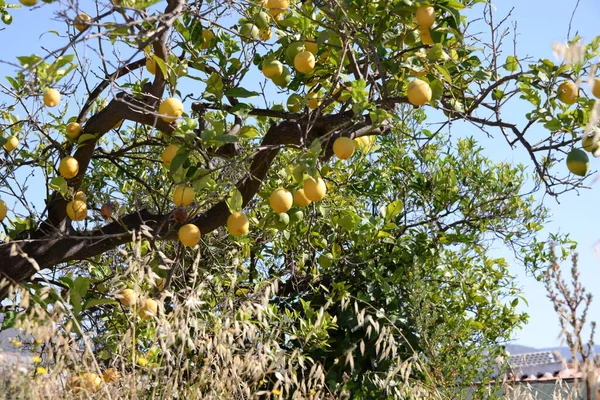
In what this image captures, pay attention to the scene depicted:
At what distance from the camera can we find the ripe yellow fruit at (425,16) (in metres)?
2.31

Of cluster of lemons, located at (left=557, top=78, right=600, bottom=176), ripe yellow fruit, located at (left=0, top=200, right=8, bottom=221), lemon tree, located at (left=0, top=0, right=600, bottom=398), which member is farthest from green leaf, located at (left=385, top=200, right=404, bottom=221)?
ripe yellow fruit, located at (left=0, top=200, right=8, bottom=221)

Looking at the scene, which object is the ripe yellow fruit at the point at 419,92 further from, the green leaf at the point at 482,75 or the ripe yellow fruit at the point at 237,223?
the ripe yellow fruit at the point at 237,223

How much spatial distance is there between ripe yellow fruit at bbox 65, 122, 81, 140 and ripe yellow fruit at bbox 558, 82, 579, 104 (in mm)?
1921

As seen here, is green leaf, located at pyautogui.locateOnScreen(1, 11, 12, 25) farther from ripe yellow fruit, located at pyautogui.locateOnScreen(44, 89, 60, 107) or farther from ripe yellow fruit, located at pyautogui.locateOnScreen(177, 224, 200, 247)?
ripe yellow fruit, located at pyautogui.locateOnScreen(177, 224, 200, 247)

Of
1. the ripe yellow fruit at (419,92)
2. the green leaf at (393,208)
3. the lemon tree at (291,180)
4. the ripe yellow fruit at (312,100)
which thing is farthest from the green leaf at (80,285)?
the green leaf at (393,208)

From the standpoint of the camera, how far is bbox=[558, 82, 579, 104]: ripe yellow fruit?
239 centimetres

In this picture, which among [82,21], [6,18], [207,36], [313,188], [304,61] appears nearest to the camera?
[82,21]

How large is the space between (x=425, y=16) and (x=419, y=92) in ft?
0.84

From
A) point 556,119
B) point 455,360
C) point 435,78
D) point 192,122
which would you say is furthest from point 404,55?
point 455,360

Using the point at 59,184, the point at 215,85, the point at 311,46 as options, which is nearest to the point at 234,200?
the point at 215,85

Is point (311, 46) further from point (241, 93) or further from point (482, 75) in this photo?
point (482, 75)

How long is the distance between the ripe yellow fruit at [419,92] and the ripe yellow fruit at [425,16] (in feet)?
0.64

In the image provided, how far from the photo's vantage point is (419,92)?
2340mm

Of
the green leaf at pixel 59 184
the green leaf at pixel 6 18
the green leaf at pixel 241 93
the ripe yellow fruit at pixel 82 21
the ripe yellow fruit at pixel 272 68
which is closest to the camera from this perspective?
the ripe yellow fruit at pixel 82 21
